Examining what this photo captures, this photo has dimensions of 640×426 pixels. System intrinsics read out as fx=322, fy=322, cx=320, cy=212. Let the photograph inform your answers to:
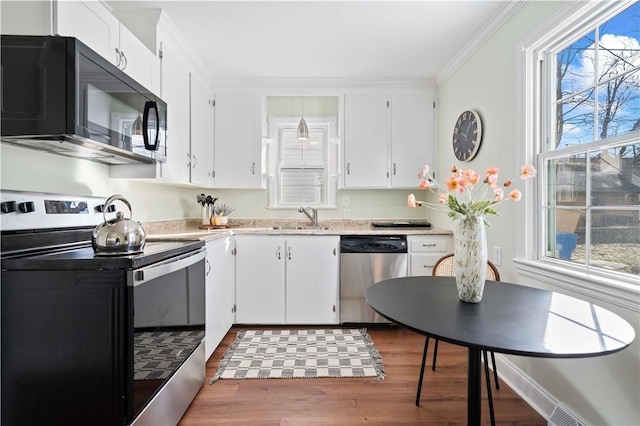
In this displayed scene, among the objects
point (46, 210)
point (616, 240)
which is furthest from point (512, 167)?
point (46, 210)

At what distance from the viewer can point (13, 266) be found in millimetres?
1226

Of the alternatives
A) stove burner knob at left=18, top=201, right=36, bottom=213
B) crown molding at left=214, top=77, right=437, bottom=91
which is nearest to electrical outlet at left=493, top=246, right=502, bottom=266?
crown molding at left=214, top=77, right=437, bottom=91

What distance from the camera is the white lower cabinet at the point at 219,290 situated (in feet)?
7.50

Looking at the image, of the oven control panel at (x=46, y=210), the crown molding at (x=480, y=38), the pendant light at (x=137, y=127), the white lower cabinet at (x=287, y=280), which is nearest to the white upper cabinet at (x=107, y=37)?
the pendant light at (x=137, y=127)

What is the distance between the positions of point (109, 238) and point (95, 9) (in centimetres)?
113

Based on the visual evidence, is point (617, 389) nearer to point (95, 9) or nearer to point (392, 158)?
point (392, 158)

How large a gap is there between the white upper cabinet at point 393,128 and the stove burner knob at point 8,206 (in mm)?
2537

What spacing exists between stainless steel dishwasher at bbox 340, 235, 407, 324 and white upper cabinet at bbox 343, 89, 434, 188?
0.74 m

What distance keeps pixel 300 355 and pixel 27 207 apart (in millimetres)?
1861

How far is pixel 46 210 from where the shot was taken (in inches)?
60.7

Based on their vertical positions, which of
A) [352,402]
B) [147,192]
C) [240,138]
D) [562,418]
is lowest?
[352,402]

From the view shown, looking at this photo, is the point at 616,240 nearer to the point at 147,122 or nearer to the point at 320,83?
the point at 147,122

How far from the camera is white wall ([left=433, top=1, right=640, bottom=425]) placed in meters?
1.33

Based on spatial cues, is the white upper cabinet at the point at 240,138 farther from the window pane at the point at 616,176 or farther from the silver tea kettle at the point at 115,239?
the window pane at the point at 616,176
